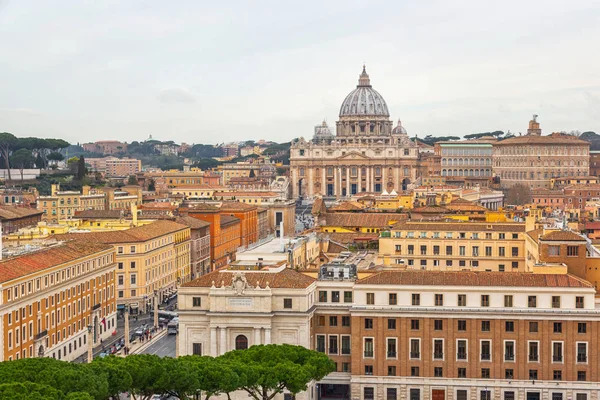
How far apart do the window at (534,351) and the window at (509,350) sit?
592 mm

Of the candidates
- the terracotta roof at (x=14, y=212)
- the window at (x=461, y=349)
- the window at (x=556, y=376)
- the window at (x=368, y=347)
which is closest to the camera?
the window at (x=556, y=376)

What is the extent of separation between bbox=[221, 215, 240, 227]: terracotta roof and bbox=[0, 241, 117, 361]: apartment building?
104 feet

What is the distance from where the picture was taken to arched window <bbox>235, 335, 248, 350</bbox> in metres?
44.0

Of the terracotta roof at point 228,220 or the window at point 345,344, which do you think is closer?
the window at point 345,344

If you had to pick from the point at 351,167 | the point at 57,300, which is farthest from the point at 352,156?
the point at 57,300

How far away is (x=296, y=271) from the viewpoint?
4653cm

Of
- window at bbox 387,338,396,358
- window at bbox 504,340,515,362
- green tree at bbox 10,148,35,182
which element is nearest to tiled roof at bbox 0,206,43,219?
window at bbox 387,338,396,358

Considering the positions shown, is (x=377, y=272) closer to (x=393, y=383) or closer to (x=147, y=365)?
A: (x=393, y=383)

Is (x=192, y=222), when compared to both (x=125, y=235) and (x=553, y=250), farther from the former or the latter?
(x=553, y=250)

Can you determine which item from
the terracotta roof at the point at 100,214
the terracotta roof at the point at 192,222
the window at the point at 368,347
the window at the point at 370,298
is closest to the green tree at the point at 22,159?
the terracotta roof at the point at 100,214

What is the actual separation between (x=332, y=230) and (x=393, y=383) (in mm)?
28373

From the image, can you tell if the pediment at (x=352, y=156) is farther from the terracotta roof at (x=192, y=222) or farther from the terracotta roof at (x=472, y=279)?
the terracotta roof at (x=472, y=279)

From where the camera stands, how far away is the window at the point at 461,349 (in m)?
43.4

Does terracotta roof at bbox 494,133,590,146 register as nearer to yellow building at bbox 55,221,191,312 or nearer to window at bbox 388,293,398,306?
yellow building at bbox 55,221,191,312
